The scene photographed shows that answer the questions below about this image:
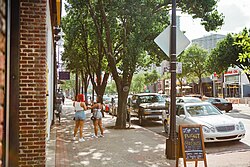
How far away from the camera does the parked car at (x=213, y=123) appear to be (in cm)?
947

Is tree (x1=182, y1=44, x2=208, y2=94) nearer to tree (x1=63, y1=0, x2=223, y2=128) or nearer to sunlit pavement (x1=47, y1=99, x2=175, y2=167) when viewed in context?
tree (x1=63, y1=0, x2=223, y2=128)

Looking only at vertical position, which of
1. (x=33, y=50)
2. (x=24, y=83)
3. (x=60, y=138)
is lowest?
(x=60, y=138)

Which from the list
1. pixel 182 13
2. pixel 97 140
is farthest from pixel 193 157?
pixel 182 13

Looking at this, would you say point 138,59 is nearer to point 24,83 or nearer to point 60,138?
point 60,138

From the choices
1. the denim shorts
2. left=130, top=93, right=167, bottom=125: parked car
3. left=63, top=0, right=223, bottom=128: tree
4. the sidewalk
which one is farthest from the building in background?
the denim shorts

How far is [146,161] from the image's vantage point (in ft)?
24.7

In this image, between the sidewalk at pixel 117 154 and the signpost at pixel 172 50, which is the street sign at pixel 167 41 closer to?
the signpost at pixel 172 50

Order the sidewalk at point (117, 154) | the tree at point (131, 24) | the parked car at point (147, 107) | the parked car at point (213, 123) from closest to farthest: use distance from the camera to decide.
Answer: the sidewalk at point (117, 154) → the parked car at point (213, 123) → the tree at point (131, 24) → the parked car at point (147, 107)

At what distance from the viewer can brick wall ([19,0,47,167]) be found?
5.82m

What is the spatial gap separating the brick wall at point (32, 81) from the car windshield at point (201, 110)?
21.4 ft

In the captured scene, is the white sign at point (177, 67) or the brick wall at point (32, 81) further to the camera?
the white sign at point (177, 67)

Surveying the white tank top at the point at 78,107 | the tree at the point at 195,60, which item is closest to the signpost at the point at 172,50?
the white tank top at the point at 78,107

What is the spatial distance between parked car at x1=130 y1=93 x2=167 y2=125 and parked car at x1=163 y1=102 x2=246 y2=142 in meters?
5.24

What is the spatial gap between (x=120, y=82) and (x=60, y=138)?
4072mm
